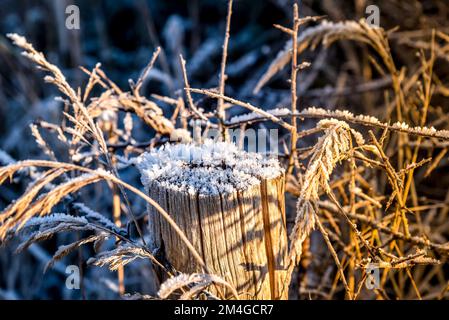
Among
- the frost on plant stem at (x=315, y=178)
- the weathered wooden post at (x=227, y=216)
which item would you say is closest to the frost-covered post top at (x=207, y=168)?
the weathered wooden post at (x=227, y=216)

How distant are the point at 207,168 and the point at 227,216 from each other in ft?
0.61

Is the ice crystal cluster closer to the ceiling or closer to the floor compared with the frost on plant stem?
closer to the ceiling

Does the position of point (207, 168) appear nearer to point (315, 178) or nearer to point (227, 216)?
point (227, 216)

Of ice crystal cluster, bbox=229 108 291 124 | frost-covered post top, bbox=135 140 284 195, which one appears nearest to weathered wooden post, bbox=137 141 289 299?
frost-covered post top, bbox=135 140 284 195

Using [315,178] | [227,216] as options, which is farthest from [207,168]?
[315,178]

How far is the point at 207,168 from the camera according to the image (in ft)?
4.91

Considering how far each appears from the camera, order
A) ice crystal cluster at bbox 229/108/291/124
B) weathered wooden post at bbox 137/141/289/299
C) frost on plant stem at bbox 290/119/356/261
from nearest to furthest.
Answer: frost on plant stem at bbox 290/119/356/261
weathered wooden post at bbox 137/141/289/299
ice crystal cluster at bbox 229/108/291/124

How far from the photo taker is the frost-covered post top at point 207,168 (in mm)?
1401

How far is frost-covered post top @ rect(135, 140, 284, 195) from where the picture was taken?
4.60 feet

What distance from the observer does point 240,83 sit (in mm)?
6336

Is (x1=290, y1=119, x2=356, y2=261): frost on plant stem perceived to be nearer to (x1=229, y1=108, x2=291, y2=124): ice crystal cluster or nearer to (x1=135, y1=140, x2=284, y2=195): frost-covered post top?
(x1=135, y1=140, x2=284, y2=195): frost-covered post top
